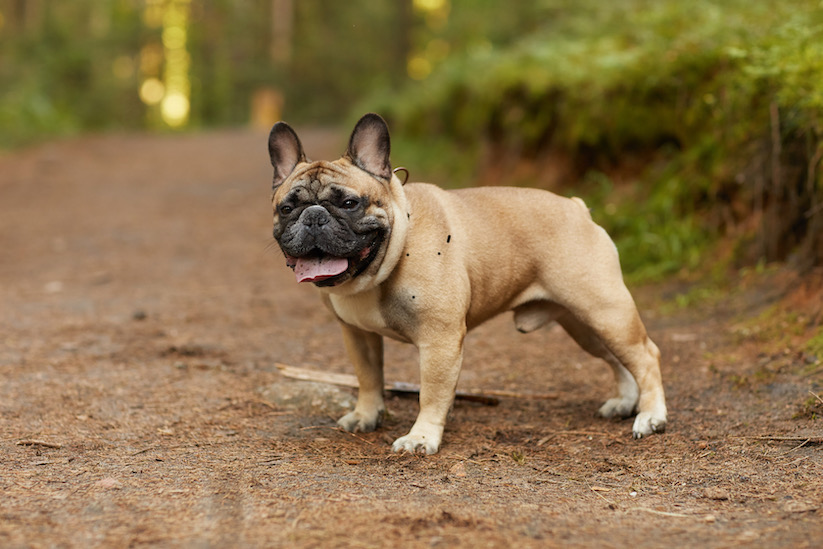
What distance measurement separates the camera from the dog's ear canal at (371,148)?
14.5ft

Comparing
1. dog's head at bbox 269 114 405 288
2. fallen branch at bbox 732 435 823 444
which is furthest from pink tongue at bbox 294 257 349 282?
fallen branch at bbox 732 435 823 444

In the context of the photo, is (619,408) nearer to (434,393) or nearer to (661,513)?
(434,393)

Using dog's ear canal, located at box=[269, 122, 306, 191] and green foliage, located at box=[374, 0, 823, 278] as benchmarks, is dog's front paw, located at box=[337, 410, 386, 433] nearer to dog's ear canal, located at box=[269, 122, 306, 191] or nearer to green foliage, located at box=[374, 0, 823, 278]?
dog's ear canal, located at box=[269, 122, 306, 191]

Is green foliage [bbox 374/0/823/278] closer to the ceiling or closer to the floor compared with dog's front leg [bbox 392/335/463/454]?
closer to the ceiling

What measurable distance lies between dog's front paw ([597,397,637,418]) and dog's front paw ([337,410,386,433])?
148cm

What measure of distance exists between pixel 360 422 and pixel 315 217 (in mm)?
1473

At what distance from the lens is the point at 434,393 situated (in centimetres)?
448

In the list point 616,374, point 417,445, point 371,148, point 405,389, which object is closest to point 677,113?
point 616,374

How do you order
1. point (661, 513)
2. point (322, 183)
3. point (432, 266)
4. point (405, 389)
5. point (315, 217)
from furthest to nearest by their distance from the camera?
point (405, 389) → point (432, 266) → point (322, 183) → point (315, 217) → point (661, 513)

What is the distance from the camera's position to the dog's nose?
409 centimetres

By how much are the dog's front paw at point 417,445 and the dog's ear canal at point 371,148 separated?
143 cm

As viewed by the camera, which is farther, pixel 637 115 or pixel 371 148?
pixel 637 115

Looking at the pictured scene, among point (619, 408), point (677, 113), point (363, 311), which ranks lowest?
point (619, 408)

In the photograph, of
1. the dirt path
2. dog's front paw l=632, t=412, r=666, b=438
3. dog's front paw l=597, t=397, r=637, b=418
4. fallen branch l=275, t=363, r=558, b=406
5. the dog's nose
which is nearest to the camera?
the dirt path
